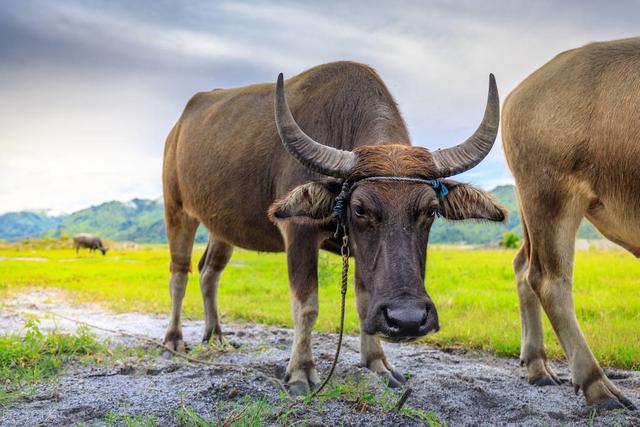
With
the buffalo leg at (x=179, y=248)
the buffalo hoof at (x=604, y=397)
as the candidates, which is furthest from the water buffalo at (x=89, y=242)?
the buffalo hoof at (x=604, y=397)

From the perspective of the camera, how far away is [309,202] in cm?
391

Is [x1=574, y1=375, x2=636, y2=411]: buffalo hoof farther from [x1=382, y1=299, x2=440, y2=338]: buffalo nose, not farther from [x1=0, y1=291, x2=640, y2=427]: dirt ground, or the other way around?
[x1=382, y1=299, x2=440, y2=338]: buffalo nose

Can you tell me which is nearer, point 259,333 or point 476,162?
point 476,162

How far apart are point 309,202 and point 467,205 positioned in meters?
1.09

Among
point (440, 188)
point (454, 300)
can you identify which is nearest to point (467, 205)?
point (440, 188)

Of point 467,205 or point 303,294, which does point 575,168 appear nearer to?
point 467,205

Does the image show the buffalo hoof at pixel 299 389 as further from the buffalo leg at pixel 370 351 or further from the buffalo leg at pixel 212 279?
the buffalo leg at pixel 212 279

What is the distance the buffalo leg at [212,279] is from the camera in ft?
22.3

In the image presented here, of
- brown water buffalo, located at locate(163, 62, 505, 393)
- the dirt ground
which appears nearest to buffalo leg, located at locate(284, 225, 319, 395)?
brown water buffalo, located at locate(163, 62, 505, 393)

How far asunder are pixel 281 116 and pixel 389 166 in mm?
818

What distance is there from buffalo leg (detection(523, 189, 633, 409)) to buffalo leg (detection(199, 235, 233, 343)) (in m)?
3.84

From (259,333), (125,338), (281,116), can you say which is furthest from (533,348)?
(125,338)

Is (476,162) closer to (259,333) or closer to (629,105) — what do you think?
(629,105)

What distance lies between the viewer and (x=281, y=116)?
12.8 ft
